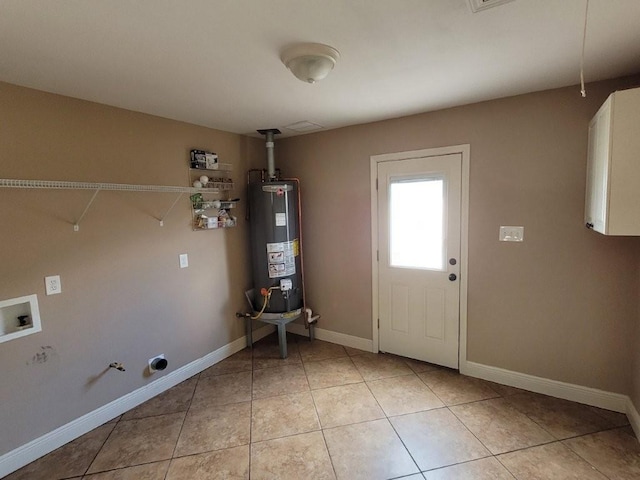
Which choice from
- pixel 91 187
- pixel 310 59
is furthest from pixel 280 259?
Answer: pixel 310 59

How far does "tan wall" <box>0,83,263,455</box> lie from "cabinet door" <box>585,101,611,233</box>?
290 cm

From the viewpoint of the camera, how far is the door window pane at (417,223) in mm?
2736

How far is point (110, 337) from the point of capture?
2287mm

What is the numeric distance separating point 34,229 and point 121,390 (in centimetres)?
132

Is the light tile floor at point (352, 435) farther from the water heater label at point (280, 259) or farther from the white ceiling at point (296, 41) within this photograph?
the white ceiling at point (296, 41)

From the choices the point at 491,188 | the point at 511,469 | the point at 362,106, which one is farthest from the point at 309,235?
the point at 511,469

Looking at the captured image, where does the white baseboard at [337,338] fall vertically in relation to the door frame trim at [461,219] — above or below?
below

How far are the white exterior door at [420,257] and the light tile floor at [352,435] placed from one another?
35cm

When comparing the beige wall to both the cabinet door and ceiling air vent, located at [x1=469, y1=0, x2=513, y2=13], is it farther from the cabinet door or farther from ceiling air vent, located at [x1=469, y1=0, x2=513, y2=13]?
ceiling air vent, located at [x1=469, y1=0, x2=513, y2=13]

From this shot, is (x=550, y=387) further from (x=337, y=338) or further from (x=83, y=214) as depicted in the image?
(x=83, y=214)

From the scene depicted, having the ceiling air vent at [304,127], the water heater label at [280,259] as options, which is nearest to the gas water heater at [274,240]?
the water heater label at [280,259]

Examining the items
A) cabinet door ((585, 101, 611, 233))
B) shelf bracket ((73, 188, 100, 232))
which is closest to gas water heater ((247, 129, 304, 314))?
shelf bracket ((73, 188, 100, 232))

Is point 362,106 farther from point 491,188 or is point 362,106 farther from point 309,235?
point 309,235

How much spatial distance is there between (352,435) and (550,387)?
1.59m
